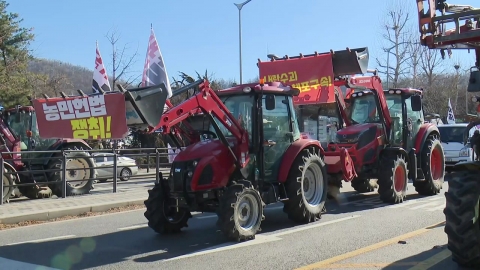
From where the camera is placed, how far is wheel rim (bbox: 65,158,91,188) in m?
14.3

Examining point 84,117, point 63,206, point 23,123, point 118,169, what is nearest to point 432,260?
point 84,117

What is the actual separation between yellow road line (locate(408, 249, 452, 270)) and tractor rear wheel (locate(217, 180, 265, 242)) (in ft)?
8.45

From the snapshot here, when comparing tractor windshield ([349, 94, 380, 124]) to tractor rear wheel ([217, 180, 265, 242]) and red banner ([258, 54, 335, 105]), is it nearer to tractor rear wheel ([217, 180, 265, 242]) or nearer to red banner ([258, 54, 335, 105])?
red banner ([258, 54, 335, 105])

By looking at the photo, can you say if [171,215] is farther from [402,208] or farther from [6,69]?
[6,69]

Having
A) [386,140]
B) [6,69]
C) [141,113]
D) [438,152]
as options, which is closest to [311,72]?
[386,140]

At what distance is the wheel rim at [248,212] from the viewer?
7.91 meters

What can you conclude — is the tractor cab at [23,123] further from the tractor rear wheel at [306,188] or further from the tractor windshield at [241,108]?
the tractor rear wheel at [306,188]

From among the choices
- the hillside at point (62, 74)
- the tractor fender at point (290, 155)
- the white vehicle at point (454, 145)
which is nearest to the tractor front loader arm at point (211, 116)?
the tractor fender at point (290, 155)

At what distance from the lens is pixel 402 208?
35.8 ft

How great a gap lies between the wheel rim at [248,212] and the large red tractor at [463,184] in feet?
→ 9.89

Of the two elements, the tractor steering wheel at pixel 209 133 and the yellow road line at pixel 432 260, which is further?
the tractor steering wheel at pixel 209 133

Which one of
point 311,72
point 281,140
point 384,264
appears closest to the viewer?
point 384,264

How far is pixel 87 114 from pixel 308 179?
4.35m

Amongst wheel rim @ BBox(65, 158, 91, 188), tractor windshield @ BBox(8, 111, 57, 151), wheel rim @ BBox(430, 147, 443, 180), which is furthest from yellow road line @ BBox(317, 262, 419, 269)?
tractor windshield @ BBox(8, 111, 57, 151)
